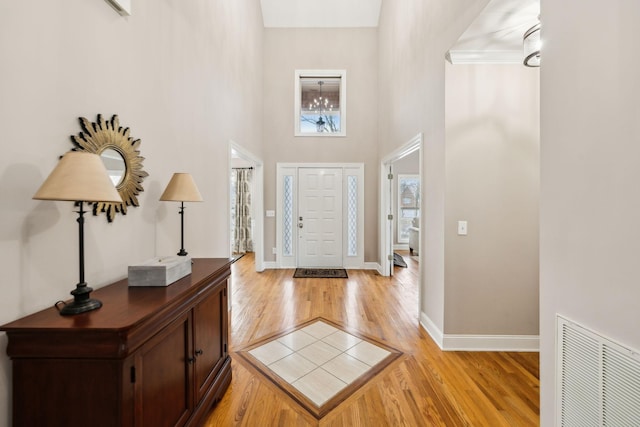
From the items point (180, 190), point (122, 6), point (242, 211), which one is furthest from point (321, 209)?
point (122, 6)

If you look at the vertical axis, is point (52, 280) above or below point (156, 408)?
above

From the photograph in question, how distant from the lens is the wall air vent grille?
0.89 metres

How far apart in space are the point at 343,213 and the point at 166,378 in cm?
438

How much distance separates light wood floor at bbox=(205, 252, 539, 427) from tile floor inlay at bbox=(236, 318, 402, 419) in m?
0.07

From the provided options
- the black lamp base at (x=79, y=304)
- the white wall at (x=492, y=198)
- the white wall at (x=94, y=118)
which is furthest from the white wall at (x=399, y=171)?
the black lamp base at (x=79, y=304)

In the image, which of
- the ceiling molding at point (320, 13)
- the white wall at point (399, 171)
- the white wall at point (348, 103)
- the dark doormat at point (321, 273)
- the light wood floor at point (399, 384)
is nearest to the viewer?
the light wood floor at point (399, 384)

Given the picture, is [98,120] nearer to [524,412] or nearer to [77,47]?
[77,47]

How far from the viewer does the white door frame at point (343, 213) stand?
5.30m

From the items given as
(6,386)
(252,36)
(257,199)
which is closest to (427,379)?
(6,386)

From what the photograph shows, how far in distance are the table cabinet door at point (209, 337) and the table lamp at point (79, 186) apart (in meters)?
0.52

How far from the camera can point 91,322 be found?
3.01 feet

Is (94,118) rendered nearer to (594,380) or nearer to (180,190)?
(180,190)

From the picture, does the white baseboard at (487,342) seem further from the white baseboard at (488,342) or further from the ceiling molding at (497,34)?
the ceiling molding at (497,34)

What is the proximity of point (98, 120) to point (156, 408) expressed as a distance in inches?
55.4
